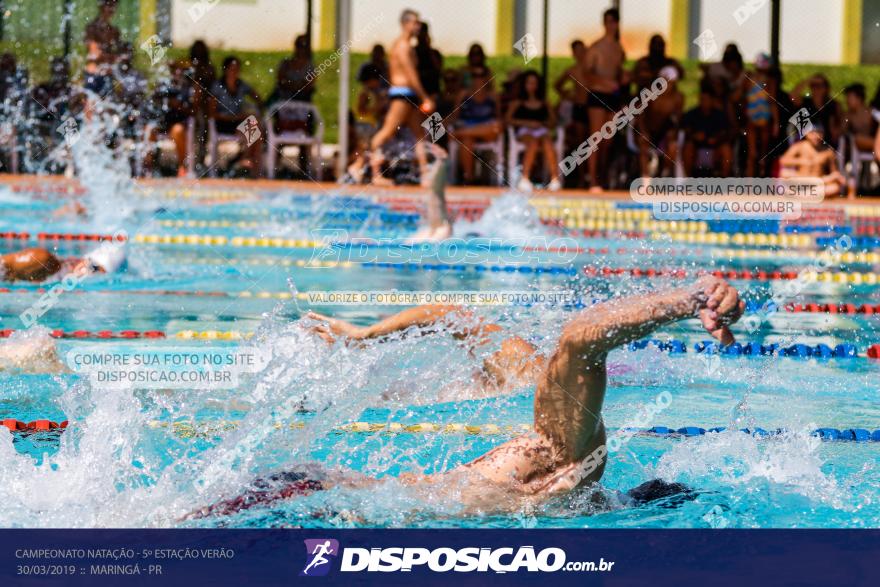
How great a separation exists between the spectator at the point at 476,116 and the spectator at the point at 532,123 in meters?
0.18

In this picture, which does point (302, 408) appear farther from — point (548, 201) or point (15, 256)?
point (548, 201)

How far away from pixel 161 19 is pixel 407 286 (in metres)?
5.65

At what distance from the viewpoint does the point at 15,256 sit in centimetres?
536

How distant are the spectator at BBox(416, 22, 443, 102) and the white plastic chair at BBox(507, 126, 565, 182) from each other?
0.72 m

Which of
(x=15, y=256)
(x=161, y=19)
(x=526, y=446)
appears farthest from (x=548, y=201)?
(x=526, y=446)

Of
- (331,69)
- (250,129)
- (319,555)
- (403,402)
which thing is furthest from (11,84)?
(319,555)

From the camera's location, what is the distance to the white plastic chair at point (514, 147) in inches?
396

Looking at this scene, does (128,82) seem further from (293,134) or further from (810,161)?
(810,161)

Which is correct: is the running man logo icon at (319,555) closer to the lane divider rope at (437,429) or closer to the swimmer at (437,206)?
the lane divider rope at (437,429)

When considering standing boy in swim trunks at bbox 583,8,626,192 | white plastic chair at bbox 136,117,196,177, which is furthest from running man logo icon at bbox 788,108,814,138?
white plastic chair at bbox 136,117,196,177

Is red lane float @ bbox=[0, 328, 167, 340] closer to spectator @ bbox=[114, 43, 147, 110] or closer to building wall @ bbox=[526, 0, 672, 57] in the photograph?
spectator @ bbox=[114, 43, 147, 110]

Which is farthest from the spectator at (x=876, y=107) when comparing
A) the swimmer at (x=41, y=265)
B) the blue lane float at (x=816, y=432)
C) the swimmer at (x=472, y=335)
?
the swimmer at (x=472, y=335)

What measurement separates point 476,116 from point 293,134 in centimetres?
130

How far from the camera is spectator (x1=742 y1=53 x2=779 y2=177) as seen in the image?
9.61m
